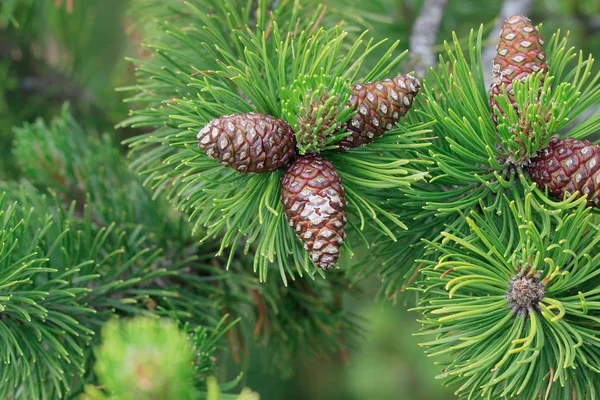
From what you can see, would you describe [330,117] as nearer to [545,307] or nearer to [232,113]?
[232,113]

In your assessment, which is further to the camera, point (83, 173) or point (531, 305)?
point (83, 173)

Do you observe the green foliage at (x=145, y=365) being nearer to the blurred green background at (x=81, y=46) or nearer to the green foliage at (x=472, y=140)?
the green foliage at (x=472, y=140)

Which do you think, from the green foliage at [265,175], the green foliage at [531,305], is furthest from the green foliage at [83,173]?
the green foliage at [531,305]

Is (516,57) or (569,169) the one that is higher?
(516,57)

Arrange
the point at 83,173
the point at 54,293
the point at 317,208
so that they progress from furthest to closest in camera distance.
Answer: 1. the point at 83,173
2. the point at 54,293
3. the point at 317,208

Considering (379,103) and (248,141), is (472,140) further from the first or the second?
(248,141)

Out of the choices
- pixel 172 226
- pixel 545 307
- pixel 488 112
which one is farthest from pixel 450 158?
pixel 172 226

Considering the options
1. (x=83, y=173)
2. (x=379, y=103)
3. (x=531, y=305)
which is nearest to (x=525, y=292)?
(x=531, y=305)
